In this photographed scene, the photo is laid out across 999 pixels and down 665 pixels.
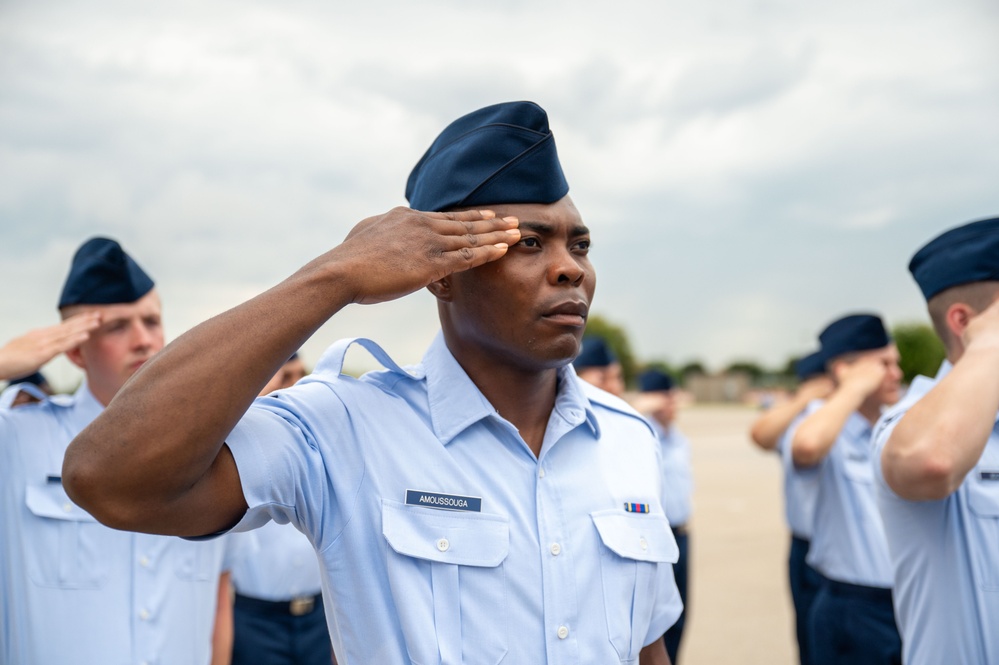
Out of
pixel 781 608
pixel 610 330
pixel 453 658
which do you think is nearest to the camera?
pixel 453 658

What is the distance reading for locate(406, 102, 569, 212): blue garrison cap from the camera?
7.02 ft

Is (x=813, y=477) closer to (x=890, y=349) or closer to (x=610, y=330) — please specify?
(x=890, y=349)

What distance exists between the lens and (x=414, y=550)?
1920 mm

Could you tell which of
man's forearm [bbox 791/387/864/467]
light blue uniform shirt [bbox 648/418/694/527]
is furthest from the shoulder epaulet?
light blue uniform shirt [bbox 648/418/694/527]

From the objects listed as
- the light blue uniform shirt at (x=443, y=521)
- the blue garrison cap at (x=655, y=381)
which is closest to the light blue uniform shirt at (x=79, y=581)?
the light blue uniform shirt at (x=443, y=521)

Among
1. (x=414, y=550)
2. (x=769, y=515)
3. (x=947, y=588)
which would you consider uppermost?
(x=414, y=550)

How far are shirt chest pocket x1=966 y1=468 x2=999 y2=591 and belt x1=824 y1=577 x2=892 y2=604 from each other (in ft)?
7.51

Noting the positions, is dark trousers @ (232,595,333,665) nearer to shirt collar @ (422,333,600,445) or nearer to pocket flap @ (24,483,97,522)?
pocket flap @ (24,483,97,522)

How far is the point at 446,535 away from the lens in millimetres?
1963

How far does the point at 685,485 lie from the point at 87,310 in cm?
560

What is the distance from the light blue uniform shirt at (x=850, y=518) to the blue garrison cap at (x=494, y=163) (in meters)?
3.42

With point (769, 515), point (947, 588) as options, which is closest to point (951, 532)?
point (947, 588)

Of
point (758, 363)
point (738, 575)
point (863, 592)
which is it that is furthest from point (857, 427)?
point (758, 363)

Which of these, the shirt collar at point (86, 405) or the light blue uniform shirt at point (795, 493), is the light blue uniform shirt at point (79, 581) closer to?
the shirt collar at point (86, 405)
